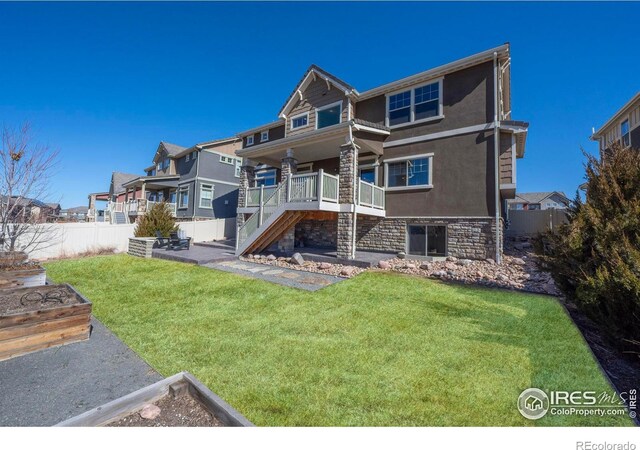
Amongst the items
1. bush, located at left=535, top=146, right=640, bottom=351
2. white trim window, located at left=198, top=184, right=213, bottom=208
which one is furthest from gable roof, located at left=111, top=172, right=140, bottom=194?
bush, located at left=535, top=146, right=640, bottom=351

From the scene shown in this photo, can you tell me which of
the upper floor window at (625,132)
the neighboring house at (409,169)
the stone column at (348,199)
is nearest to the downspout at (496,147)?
the neighboring house at (409,169)

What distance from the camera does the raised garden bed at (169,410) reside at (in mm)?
2307

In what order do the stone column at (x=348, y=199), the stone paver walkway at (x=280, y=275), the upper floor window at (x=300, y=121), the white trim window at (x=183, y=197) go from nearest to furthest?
the stone paver walkway at (x=280, y=275)
the stone column at (x=348, y=199)
the upper floor window at (x=300, y=121)
the white trim window at (x=183, y=197)

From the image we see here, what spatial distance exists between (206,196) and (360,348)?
893 inches

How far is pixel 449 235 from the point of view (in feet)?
36.6

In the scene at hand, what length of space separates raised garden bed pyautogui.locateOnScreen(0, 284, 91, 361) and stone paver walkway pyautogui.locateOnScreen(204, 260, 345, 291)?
445 cm

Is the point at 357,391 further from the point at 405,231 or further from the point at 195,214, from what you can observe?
the point at 195,214

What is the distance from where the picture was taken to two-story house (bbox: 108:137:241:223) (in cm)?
2298

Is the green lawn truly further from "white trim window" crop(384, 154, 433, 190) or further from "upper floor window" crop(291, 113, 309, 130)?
"upper floor window" crop(291, 113, 309, 130)

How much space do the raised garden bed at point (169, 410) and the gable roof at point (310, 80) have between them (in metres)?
14.1

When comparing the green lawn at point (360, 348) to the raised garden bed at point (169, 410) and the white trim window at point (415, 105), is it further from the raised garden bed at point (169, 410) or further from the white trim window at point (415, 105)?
the white trim window at point (415, 105)

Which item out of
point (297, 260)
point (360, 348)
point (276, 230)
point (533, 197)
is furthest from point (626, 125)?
point (533, 197)

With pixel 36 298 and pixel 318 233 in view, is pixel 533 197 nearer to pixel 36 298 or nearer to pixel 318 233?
pixel 318 233

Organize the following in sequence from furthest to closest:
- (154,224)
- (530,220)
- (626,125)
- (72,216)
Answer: (72,216)
(626,125)
(530,220)
(154,224)
